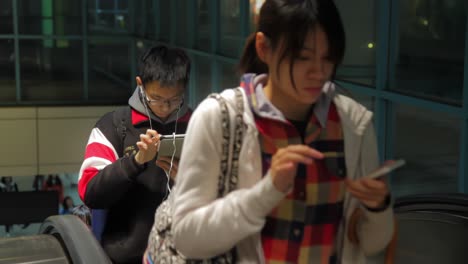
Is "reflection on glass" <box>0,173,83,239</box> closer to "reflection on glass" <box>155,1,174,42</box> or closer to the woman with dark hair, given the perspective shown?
"reflection on glass" <box>155,1,174,42</box>

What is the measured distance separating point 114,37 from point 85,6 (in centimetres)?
93

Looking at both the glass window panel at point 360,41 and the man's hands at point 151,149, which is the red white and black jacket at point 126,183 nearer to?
the man's hands at point 151,149

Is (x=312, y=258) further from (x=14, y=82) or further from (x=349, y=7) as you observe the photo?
(x=14, y=82)

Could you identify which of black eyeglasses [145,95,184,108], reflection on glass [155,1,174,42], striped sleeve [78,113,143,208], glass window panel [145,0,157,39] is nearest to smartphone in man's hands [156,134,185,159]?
striped sleeve [78,113,143,208]

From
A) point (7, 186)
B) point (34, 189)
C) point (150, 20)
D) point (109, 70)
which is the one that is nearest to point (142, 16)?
point (150, 20)

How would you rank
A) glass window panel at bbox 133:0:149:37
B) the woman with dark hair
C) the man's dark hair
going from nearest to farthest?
the woman with dark hair
the man's dark hair
glass window panel at bbox 133:0:149:37

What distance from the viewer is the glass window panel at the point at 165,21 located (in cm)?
1355

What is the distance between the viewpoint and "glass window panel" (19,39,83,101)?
1523 cm

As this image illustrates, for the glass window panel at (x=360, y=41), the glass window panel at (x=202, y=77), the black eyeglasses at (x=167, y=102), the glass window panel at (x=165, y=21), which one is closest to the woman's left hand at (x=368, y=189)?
the black eyeglasses at (x=167, y=102)

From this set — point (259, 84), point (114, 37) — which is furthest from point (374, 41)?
point (114, 37)

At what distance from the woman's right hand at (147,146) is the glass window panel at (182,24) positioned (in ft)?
30.7

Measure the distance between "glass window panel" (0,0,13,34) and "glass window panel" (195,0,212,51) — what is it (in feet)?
18.1

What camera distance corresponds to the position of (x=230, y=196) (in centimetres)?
168

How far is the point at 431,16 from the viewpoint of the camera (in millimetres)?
5070
